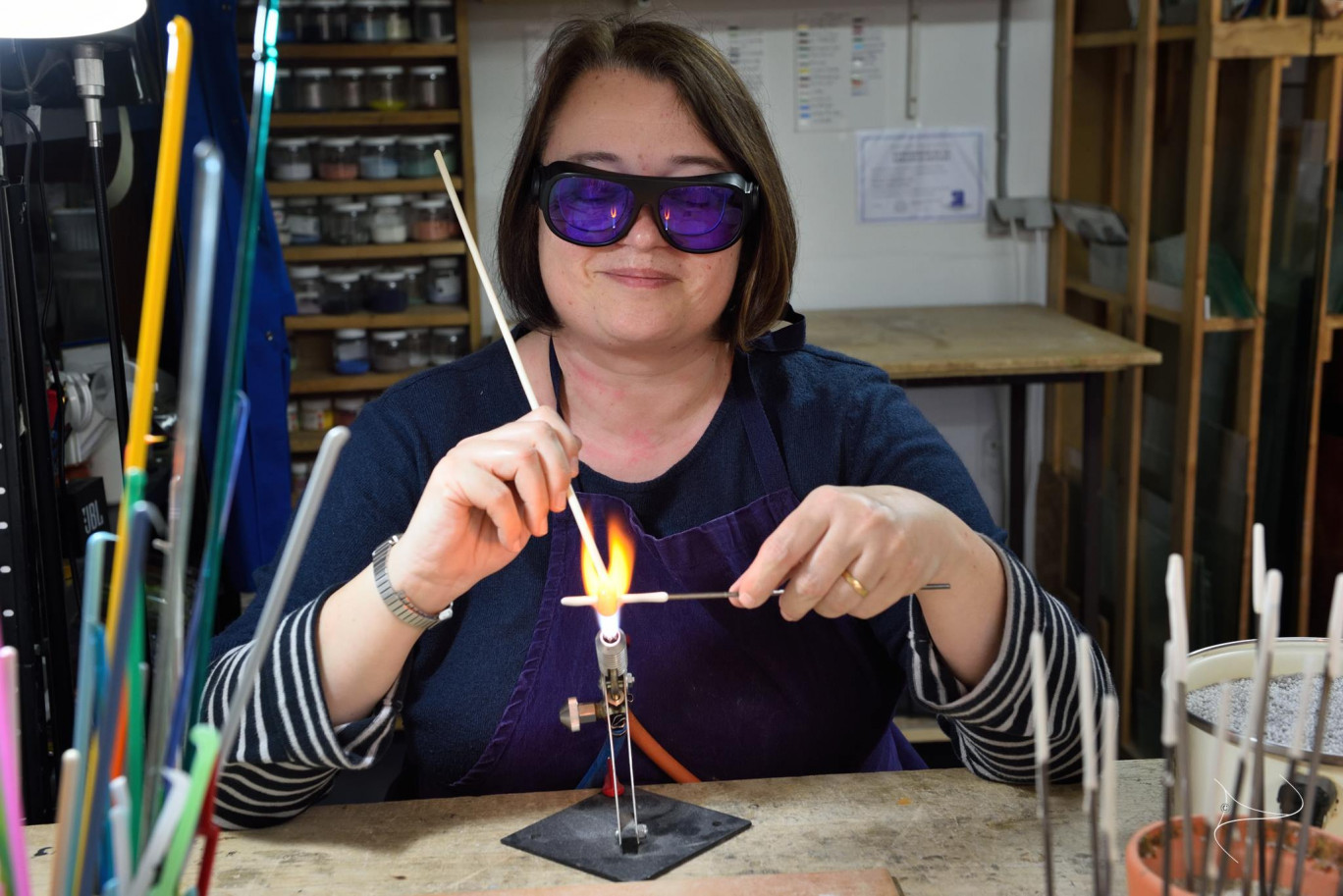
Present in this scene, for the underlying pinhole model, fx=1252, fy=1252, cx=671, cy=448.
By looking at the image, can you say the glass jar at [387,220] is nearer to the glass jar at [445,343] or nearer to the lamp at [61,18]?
the glass jar at [445,343]

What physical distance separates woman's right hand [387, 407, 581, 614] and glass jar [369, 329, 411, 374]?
2.34 m

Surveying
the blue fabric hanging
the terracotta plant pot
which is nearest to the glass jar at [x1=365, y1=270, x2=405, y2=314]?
the blue fabric hanging

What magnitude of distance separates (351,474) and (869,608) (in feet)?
2.22

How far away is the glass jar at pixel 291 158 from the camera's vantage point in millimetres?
3344

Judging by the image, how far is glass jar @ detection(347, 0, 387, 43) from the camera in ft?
10.8

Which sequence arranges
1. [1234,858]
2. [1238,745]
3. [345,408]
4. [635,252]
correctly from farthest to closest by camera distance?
[345,408]
[635,252]
[1238,745]
[1234,858]

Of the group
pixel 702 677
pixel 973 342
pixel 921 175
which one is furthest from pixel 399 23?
pixel 702 677

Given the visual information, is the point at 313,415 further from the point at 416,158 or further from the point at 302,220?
the point at 416,158

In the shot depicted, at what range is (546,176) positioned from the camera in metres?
1.50

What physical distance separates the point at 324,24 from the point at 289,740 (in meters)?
2.57

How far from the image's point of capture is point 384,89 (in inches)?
133

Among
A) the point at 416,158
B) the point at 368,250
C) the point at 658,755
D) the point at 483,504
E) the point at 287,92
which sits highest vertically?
the point at 287,92

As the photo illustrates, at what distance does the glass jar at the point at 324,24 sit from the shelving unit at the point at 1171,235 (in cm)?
202

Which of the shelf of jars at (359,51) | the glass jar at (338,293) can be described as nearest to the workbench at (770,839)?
the glass jar at (338,293)
